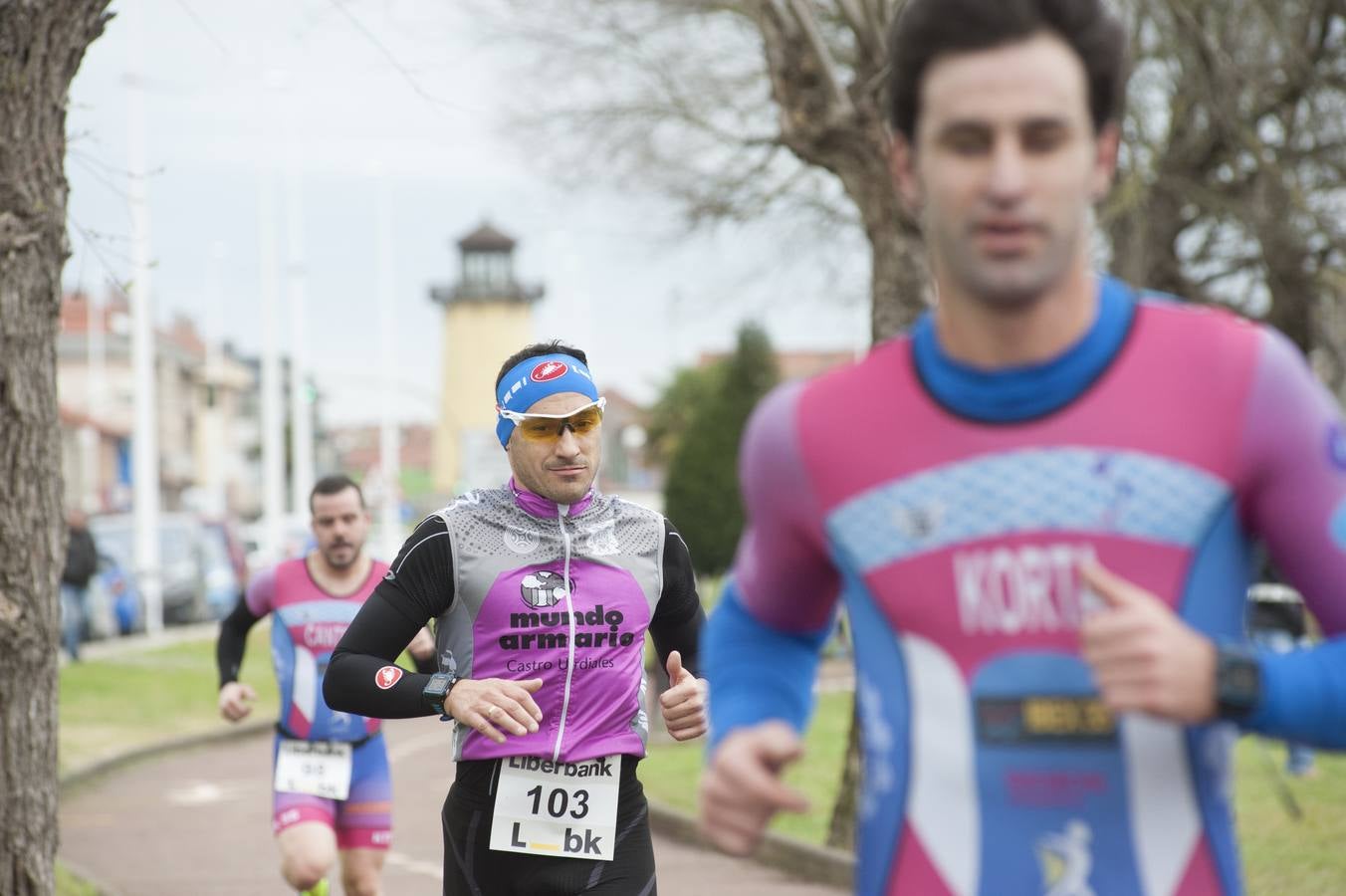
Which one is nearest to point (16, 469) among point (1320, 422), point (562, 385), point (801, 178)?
point (562, 385)

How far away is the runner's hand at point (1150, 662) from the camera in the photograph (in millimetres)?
2113

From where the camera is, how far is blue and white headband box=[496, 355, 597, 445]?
564 centimetres

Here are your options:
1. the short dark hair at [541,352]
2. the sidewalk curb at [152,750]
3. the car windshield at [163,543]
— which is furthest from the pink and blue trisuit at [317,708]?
the car windshield at [163,543]

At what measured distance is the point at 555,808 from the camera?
17.1 feet

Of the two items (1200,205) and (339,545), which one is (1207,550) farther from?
Answer: (1200,205)

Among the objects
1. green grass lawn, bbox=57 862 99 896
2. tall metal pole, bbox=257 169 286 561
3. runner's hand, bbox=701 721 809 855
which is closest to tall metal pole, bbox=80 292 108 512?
tall metal pole, bbox=257 169 286 561

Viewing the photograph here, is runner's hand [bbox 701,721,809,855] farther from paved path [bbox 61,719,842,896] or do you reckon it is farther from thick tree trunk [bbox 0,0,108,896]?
paved path [bbox 61,719,842,896]

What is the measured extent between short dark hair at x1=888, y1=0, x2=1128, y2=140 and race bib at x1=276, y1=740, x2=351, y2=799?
6.20m

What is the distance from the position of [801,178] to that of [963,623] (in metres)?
19.2

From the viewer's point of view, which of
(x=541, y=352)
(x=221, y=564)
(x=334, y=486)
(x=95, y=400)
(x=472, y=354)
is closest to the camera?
(x=541, y=352)

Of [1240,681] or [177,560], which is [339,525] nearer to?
[1240,681]

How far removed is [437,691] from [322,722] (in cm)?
329

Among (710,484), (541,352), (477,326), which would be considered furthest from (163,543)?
(477,326)

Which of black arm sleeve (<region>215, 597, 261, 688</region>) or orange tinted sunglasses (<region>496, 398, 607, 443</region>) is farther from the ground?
orange tinted sunglasses (<region>496, 398, 607, 443</region>)
